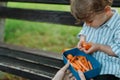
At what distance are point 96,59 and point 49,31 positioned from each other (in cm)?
401

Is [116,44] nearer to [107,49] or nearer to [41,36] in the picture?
[107,49]

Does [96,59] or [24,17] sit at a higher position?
[96,59]

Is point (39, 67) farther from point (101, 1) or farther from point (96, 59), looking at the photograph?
point (101, 1)

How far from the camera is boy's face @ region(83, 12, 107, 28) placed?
2.59 m

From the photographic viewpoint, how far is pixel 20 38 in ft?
20.5

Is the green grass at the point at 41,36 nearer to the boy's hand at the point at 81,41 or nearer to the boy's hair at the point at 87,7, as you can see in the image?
the boy's hand at the point at 81,41

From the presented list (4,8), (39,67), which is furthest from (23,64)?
(4,8)

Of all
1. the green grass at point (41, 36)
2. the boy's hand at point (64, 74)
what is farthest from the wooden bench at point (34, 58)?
the green grass at point (41, 36)

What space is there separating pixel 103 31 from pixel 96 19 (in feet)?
0.42

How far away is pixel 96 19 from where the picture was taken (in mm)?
2604

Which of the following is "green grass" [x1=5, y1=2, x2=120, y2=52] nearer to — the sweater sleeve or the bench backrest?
the bench backrest

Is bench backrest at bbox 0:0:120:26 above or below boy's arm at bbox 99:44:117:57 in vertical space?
below

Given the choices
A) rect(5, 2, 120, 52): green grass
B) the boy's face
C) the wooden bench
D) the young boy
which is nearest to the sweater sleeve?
the young boy

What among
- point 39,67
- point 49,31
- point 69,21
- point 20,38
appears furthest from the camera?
point 49,31
